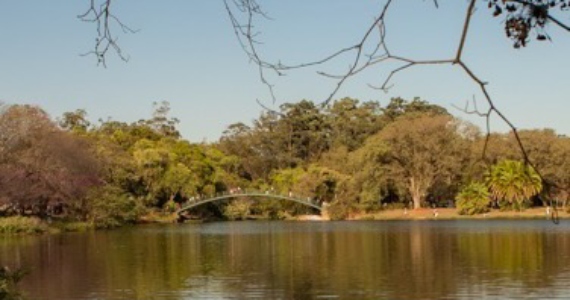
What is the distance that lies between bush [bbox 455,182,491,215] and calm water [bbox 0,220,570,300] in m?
13.1

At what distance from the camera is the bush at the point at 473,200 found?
161 ft

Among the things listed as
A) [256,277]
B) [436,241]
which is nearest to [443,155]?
[436,241]

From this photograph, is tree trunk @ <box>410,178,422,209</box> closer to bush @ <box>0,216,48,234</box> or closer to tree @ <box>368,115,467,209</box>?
tree @ <box>368,115,467,209</box>

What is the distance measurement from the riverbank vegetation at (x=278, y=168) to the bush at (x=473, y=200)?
0.07 m

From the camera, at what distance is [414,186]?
53.4m


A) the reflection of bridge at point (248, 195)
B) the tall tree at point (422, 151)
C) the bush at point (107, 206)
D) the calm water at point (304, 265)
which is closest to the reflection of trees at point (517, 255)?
the calm water at point (304, 265)

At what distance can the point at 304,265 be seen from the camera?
73.1ft

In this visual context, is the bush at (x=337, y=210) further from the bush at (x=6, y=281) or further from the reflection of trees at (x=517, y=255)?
the bush at (x=6, y=281)

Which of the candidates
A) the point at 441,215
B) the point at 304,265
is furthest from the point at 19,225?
the point at 441,215

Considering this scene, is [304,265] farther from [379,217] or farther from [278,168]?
[278,168]

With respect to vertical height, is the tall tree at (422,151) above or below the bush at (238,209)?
above

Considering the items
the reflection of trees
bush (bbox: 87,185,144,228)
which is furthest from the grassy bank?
bush (bbox: 87,185,144,228)

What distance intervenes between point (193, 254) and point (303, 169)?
3458cm

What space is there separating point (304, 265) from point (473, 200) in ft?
95.6
